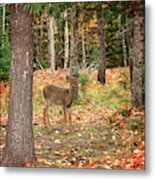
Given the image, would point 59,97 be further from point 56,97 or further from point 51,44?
point 51,44

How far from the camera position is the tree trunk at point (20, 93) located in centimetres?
389

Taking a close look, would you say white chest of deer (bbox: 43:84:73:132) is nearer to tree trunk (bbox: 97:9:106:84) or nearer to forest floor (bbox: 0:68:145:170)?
forest floor (bbox: 0:68:145:170)

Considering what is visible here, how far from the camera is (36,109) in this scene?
391cm

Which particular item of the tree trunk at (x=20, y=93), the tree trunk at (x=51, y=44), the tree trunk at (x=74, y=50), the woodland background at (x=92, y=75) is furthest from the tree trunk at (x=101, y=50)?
the tree trunk at (x=20, y=93)

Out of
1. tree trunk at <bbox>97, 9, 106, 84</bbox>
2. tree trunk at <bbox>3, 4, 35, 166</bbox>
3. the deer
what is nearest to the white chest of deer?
the deer

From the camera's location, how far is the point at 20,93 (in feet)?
12.8

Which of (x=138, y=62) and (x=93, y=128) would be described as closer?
(x=138, y=62)

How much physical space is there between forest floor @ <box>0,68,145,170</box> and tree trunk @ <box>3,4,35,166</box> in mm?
44

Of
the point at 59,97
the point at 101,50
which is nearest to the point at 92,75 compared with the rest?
the point at 101,50

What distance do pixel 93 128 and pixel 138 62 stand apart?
0.55m

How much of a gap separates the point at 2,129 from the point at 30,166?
0.33 meters

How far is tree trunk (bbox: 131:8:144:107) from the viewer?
3.71 m

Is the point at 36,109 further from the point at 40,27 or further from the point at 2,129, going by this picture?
the point at 40,27

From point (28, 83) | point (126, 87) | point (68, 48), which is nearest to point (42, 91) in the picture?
point (28, 83)
